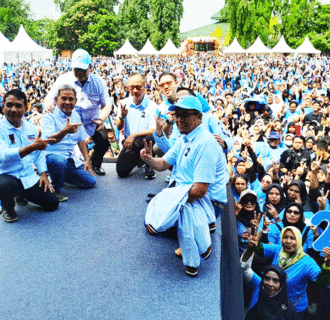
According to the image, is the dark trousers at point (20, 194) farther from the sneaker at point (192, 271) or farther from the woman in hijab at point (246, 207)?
the woman in hijab at point (246, 207)

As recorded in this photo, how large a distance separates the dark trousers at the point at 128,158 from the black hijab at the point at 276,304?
1870 millimetres

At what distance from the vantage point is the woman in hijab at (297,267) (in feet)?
11.7

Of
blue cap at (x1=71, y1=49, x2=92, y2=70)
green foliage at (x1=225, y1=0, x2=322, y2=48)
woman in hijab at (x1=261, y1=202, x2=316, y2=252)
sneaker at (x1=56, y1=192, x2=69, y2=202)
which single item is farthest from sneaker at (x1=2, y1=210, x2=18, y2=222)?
green foliage at (x1=225, y1=0, x2=322, y2=48)

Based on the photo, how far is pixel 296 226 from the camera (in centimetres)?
411

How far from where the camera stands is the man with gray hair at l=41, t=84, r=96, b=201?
3.47 metres

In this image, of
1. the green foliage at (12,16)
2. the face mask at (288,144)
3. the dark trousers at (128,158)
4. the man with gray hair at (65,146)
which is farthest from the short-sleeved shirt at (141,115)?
the green foliage at (12,16)

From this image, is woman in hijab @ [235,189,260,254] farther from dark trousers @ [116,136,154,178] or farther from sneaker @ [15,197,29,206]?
sneaker @ [15,197,29,206]

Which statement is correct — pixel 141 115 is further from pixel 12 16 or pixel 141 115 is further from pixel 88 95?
pixel 12 16

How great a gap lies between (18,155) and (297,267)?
9.30 ft

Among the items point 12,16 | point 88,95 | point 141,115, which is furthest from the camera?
point 12,16

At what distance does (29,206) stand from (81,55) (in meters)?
1.58

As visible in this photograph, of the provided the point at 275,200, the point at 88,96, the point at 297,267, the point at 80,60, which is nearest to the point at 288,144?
the point at 275,200

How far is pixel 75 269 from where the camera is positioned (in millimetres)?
2447

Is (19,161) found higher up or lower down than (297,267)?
higher up
